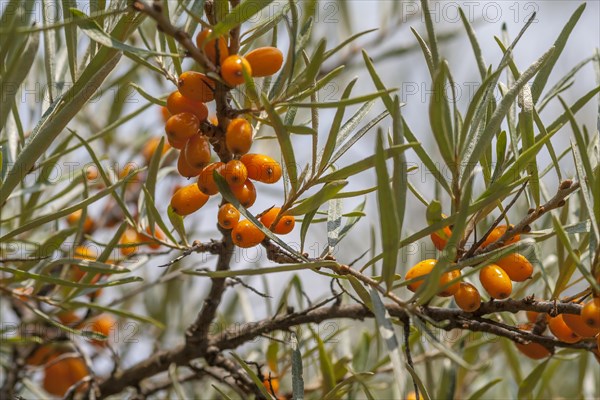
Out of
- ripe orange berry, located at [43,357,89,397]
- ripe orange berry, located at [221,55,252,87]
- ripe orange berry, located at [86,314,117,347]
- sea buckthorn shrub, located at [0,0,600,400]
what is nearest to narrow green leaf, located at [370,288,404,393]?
sea buckthorn shrub, located at [0,0,600,400]

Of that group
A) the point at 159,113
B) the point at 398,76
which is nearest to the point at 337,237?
the point at 159,113

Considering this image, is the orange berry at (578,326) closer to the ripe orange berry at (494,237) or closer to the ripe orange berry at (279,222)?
the ripe orange berry at (494,237)

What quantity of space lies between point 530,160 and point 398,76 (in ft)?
3.60

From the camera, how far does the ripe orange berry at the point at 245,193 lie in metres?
0.60

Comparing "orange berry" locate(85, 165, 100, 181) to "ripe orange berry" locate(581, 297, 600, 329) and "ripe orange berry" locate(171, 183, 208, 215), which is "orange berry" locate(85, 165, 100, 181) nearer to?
"ripe orange berry" locate(171, 183, 208, 215)

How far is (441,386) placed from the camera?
0.86 meters

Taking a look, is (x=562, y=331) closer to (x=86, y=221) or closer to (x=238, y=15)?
(x=238, y=15)

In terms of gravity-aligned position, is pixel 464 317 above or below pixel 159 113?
below

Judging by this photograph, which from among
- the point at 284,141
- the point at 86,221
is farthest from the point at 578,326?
the point at 86,221

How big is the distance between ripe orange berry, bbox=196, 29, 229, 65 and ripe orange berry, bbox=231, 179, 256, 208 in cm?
11

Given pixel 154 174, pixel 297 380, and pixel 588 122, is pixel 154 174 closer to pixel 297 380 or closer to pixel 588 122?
pixel 297 380

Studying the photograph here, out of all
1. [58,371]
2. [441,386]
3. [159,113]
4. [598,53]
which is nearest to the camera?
[598,53]

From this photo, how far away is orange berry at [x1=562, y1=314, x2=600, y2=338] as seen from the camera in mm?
608

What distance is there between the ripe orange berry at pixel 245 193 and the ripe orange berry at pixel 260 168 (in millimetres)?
10
